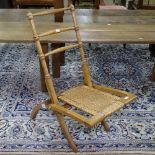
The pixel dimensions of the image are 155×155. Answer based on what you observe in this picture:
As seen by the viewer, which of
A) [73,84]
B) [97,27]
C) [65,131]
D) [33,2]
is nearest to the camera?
[65,131]

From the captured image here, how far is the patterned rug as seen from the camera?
1.95 metres

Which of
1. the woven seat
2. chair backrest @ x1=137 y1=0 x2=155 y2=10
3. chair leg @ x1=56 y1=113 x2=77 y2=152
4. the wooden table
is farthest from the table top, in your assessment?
chair backrest @ x1=137 y1=0 x2=155 y2=10

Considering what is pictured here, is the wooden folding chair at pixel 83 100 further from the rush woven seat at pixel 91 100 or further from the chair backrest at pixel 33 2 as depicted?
the chair backrest at pixel 33 2

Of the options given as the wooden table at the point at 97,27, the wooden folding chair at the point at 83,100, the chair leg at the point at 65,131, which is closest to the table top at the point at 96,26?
the wooden table at the point at 97,27

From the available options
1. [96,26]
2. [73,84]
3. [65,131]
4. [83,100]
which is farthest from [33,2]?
[65,131]

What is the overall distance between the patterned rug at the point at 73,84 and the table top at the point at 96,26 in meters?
0.54

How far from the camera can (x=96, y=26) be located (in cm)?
261

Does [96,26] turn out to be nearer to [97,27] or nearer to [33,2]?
[97,27]

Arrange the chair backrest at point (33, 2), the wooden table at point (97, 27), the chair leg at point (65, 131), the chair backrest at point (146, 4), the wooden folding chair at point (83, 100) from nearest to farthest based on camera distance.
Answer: the wooden folding chair at point (83, 100) < the chair leg at point (65, 131) < the wooden table at point (97, 27) < the chair backrest at point (33, 2) < the chair backrest at point (146, 4)

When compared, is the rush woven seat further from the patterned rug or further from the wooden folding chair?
the patterned rug

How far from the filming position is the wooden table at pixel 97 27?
7.54 feet

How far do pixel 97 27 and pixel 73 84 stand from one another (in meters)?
0.59

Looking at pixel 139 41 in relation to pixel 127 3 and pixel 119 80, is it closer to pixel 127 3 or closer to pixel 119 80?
pixel 119 80

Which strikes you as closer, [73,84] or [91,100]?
[91,100]
